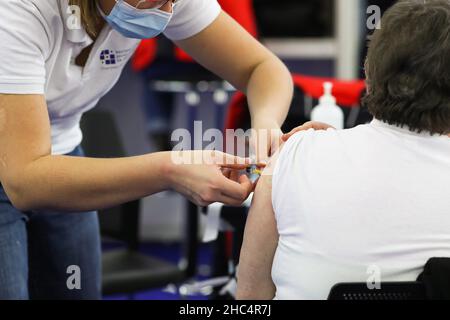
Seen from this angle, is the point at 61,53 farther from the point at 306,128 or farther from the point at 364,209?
the point at 364,209

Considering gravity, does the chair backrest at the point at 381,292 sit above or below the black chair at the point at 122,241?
above

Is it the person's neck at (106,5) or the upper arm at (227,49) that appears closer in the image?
the person's neck at (106,5)

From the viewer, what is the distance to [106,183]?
1.20 metres

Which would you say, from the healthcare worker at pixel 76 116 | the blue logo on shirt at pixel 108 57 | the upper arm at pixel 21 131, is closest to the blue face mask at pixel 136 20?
the healthcare worker at pixel 76 116

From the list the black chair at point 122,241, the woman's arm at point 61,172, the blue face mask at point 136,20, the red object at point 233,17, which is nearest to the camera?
the woman's arm at point 61,172

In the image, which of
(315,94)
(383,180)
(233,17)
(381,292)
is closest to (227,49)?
(383,180)

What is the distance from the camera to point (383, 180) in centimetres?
107

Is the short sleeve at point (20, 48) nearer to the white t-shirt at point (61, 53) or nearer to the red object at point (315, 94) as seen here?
the white t-shirt at point (61, 53)

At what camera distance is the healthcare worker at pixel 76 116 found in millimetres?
1201

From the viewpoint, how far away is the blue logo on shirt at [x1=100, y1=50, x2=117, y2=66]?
4.83ft

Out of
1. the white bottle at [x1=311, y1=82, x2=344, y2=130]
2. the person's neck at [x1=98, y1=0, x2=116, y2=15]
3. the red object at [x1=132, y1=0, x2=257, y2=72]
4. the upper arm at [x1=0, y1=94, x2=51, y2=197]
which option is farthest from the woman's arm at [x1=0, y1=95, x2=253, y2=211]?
the red object at [x1=132, y1=0, x2=257, y2=72]

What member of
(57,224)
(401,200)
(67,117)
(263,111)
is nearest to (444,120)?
(401,200)

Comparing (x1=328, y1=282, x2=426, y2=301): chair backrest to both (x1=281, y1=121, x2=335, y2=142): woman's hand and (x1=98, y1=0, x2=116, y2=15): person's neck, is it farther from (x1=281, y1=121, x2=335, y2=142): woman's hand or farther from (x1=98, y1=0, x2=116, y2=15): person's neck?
(x1=98, y1=0, x2=116, y2=15): person's neck

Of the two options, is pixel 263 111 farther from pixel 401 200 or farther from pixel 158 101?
pixel 158 101
